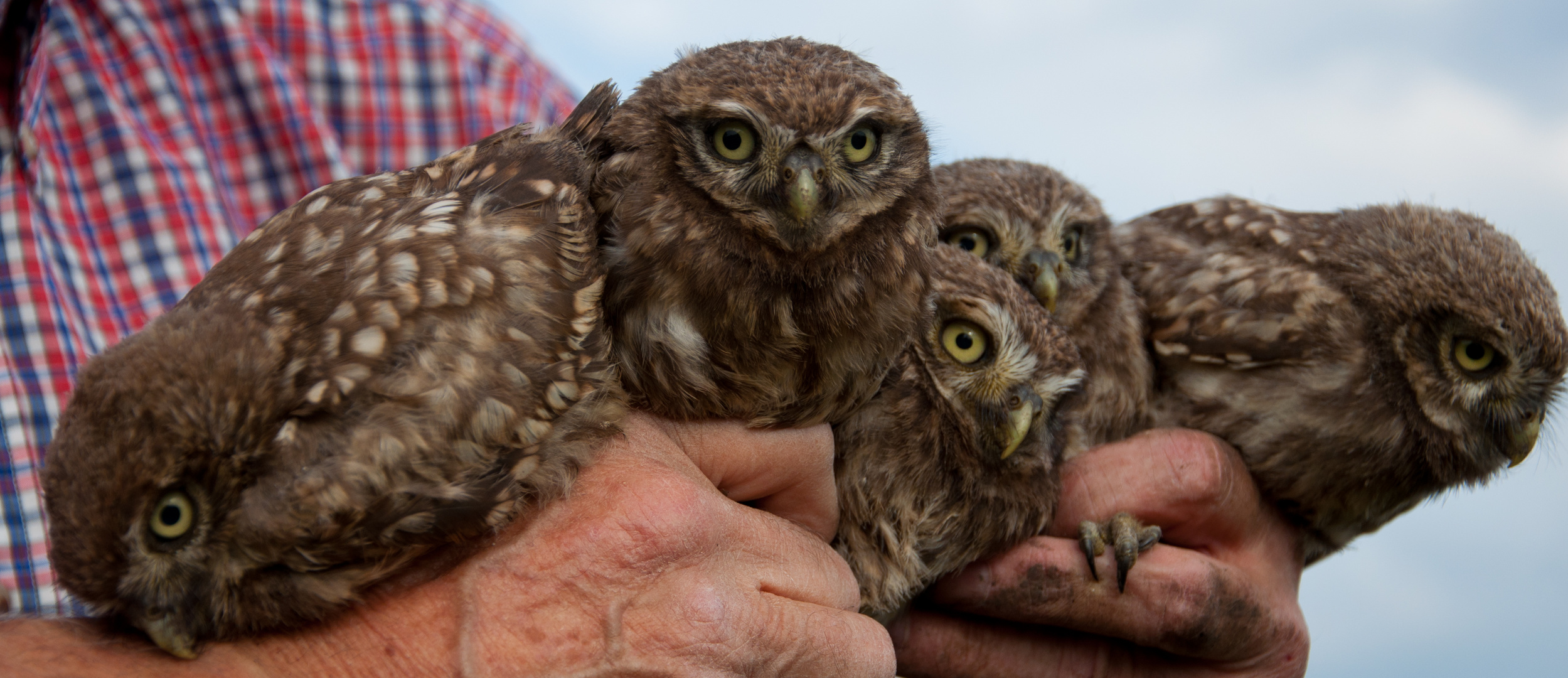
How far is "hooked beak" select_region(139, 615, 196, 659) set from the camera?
5.32ft

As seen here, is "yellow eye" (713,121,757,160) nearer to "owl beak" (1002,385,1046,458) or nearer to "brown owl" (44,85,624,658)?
"brown owl" (44,85,624,658)

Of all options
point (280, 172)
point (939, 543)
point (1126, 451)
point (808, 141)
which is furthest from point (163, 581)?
point (1126, 451)

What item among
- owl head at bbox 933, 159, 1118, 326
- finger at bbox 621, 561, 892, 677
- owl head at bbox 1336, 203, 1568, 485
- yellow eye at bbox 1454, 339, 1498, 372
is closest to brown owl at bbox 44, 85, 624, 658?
finger at bbox 621, 561, 892, 677

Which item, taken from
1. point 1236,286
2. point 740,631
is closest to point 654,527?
point 740,631

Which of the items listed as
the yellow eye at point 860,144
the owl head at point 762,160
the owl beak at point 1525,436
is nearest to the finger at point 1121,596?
the owl beak at point 1525,436

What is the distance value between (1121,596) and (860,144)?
1521 mm

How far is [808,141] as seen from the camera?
6.25 ft

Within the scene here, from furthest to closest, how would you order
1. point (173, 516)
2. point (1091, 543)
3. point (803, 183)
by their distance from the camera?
1. point (1091, 543)
2. point (803, 183)
3. point (173, 516)

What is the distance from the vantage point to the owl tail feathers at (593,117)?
208 centimetres

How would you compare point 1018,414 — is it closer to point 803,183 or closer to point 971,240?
point 971,240

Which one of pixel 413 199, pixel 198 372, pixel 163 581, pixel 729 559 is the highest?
pixel 413 199

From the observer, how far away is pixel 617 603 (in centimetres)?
192

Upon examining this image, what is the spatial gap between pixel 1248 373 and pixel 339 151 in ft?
10.4

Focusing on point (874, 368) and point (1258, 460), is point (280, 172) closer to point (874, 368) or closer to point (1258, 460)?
point (874, 368)
